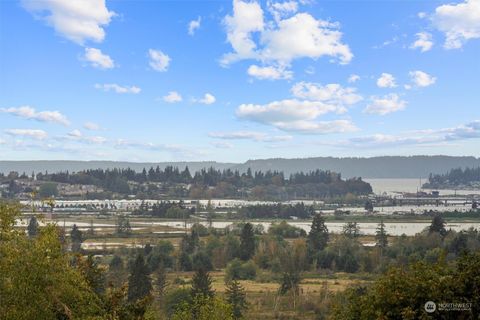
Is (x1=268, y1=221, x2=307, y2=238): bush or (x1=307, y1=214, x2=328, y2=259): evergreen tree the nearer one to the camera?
(x1=307, y1=214, x2=328, y2=259): evergreen tree

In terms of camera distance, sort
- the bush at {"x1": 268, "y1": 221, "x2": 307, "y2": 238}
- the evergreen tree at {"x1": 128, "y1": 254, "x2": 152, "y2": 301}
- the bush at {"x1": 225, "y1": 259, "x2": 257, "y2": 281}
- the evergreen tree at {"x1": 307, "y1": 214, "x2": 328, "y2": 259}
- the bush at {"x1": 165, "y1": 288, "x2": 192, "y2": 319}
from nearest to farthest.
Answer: the bush at {"x1": 165, "y1": 288, "x2": 192, "y2": 319} < the evergreen tree at {"x1": 128, "y1": 254, "x2": 152, "y2": 301} < the bush at {"x1": 225, "y1": 259, "x2": 257, "y2": 281} < the evergreen tree at {"x1": 307, "y1": 214, "x2": 328, "y2": 259} < the bush at {"x1": 268, "y1": 221, "x2": 307, "y2": 238}

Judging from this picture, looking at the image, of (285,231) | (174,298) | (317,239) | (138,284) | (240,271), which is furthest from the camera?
(285,231)

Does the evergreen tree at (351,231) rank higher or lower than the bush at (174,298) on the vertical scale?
higher

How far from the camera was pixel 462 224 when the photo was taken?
5108 inches

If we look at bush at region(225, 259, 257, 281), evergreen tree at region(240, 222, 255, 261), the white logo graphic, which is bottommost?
bush at region(225, 259, 257, 281)

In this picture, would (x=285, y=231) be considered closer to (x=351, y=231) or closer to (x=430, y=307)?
(x=351, y=231)

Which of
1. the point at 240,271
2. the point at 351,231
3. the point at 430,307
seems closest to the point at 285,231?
the point at 351,231

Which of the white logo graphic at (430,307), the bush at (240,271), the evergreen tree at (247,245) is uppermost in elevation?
the white logo graphic at (430,307)

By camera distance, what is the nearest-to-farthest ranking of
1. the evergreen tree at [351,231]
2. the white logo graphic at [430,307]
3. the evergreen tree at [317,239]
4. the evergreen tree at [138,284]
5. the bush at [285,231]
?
the white logo graphic at [430,307], the evergreen tree at [138,284], the evergreen tree at [317,239], the evergreen tree at [351,231], the bush at [285,231]

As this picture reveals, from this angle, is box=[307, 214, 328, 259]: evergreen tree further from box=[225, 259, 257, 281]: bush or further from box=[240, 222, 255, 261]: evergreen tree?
box=[225, 259, 257, 281]: bush

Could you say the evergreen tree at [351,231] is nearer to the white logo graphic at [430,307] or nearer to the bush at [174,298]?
the bush at [174,298]

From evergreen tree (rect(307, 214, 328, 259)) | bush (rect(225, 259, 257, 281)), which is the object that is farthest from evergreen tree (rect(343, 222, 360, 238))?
bush (rect(225, 259, 257, 281))

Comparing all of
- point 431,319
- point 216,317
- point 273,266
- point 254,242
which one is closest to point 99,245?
point 254,242

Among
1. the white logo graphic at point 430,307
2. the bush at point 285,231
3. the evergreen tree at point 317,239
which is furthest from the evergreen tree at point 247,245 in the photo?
the white logo graphic at point 430,307
